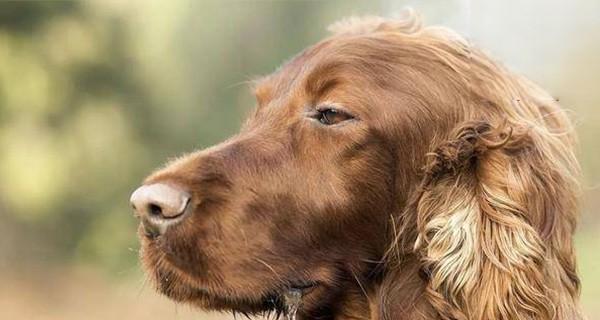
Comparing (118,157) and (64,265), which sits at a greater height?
(118,157)

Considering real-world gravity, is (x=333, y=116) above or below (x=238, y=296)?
above

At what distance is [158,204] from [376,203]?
69cm

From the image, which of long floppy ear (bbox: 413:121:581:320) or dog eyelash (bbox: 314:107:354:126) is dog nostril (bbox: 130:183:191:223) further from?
long floppy ear (bbox: 413:121:581:320)

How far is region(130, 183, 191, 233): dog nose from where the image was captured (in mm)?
2723

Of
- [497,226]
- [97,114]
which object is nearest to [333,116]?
[497,226]

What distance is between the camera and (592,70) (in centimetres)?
629

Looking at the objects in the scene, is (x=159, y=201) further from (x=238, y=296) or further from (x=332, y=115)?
(x=332, y=115)

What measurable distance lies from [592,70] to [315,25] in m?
2.09

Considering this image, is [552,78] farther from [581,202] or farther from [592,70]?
[581,202]

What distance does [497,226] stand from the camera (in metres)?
2.85

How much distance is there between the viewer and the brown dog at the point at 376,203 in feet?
9.20

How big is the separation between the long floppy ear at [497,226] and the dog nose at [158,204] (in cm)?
74

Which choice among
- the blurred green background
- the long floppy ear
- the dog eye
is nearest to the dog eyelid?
the dog eye

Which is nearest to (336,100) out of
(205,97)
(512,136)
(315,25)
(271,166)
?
(271,166)
